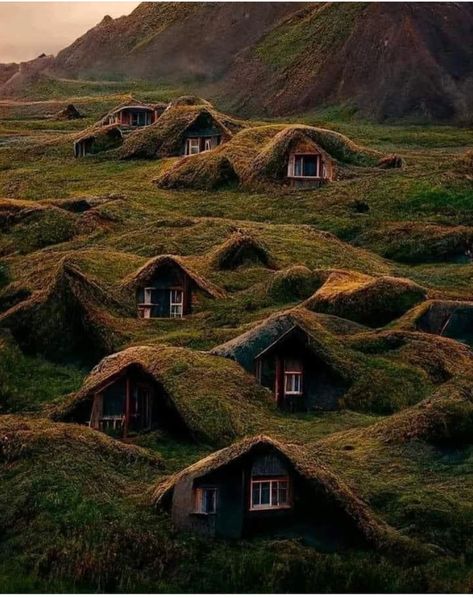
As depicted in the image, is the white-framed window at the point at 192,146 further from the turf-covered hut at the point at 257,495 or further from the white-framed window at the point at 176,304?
the turf-covered hut at the point at 257,495

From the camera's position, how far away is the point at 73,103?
12938 cm

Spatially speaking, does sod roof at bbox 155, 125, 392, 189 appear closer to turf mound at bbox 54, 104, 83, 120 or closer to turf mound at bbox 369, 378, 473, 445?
turf mound at bbox 54, 104, 83, 120

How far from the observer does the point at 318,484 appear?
3447 centimetres

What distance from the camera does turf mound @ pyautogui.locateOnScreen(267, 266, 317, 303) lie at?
5875 centimetres

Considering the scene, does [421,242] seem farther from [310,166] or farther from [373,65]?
[373,65]

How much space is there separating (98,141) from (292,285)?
133ft

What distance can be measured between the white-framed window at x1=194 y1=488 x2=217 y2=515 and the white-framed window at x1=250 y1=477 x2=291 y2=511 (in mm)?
921

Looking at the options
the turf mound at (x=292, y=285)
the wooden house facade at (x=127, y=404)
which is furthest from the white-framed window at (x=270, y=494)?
the turf mound at (x=292, y=285)

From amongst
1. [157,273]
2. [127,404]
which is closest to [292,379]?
[127,404]

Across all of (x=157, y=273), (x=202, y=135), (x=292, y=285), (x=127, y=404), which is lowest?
(x=127, y=404)

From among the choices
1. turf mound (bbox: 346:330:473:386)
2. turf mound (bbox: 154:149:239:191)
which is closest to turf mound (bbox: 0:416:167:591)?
turf mound (bbox: 346:330:473:386)

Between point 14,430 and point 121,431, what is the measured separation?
15.6ft

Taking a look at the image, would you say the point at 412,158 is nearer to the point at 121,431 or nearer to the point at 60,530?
the point at 121,431

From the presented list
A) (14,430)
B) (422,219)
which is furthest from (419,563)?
(422,219)
